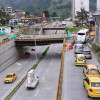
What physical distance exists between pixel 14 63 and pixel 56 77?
75.5 ft

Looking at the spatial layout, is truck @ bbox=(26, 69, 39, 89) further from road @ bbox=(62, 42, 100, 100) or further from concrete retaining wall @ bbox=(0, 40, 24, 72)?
concrete retaining wall @ bbox=(0, 40, 24, 72)

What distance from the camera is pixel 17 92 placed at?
2847cm

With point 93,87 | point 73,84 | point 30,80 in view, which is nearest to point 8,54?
point 30,80

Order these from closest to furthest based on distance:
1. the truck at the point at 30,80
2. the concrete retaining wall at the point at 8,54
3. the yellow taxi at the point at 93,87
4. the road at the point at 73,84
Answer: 1. the yellow taxi at the point at 93,87
2. the road at the point at 73,84
3. the truck at the point at 30,80
4. the concrete retaining wall at the point at 8,54

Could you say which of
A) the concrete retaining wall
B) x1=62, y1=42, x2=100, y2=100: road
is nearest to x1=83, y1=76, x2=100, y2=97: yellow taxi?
x1=62, y1=42, x2=100, y2=100: road

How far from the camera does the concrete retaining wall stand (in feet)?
163

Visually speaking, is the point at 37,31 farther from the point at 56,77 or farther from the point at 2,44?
the point at 56,77

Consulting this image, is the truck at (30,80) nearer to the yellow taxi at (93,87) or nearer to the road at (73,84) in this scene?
the road at (73,84)

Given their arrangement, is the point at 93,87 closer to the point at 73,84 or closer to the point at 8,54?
the point at 73,84

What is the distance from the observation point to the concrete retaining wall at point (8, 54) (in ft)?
163

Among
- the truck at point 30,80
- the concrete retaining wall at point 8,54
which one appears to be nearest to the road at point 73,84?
the truck at point 30,80

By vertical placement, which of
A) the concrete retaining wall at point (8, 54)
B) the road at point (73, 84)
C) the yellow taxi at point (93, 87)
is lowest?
the concrete retaining wall at point (8, 54)

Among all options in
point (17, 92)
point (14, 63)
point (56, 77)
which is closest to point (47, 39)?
point (14, 63)

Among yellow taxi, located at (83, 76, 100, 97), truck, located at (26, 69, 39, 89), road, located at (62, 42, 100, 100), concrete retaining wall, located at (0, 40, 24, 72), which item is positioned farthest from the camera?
concrete retaining wall, located at (0, 40, 24, 72)
